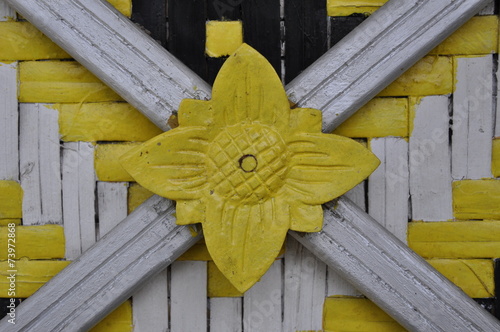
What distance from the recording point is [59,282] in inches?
39.7

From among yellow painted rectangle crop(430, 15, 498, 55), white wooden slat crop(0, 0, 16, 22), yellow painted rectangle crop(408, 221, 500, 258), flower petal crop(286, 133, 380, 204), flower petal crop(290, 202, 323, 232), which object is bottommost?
yellow painted rectangle crop(408, 221, 500, 258)

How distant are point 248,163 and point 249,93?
0.54 feet

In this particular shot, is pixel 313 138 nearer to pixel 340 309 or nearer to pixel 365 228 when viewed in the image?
pixel 365 228

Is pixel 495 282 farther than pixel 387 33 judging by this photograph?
Yes

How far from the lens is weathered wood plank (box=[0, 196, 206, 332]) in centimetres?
100

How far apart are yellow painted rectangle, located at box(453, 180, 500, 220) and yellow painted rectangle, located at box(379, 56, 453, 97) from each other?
261 millimetres

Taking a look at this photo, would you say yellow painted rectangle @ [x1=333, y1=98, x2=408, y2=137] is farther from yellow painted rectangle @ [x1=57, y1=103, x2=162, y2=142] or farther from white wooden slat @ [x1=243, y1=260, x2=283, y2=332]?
yellow painted rectangle @ [x1=57, y1=103, x2=162, y2=142]

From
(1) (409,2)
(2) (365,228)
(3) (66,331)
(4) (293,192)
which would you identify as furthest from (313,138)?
(3) (66,331)

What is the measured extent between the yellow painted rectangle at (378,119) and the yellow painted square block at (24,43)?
0.79 meters

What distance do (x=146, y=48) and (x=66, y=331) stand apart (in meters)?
0.73

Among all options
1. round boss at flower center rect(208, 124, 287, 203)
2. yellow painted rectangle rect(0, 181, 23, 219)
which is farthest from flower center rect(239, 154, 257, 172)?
yellow painted rectangle rect(0, 181, 23, 219)

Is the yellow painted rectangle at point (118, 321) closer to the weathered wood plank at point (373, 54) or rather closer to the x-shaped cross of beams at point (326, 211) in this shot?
the x-shaped cross of beams at point (326, 211)

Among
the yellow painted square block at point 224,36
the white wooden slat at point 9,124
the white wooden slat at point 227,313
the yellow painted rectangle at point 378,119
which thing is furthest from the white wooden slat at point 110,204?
the yellow painted rectangle at point 378,119

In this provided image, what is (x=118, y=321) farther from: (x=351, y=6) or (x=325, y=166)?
(x=351, y=6)
